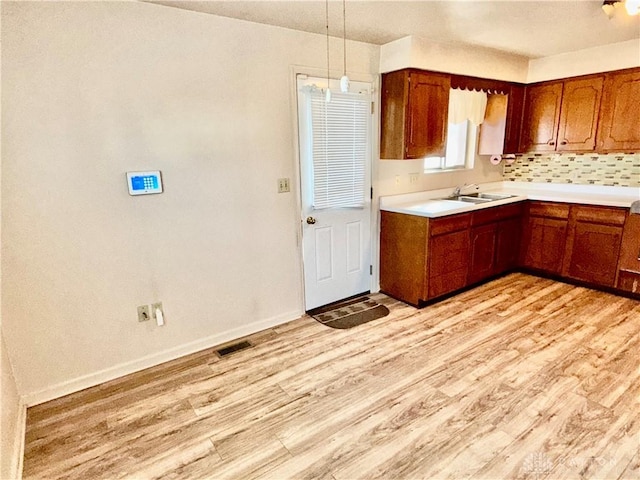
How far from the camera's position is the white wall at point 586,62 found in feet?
11.1

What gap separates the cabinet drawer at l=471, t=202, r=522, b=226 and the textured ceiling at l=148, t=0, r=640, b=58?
1502 mm

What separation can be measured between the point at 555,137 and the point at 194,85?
367cm

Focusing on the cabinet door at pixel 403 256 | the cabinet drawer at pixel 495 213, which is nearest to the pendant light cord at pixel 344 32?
the cabinet door at pixel 403 256

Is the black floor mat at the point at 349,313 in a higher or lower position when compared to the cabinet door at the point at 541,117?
lower

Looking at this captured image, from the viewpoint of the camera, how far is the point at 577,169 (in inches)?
160

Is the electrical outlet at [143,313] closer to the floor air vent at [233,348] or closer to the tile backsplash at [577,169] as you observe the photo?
the floor air vent at [233,348]

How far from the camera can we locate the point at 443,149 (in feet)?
11.4

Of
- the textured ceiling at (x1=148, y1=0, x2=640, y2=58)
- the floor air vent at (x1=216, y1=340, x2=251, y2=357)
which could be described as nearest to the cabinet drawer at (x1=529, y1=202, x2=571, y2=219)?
the textured ceiling at (x1=148, y1=0, x2=640, y2=58)

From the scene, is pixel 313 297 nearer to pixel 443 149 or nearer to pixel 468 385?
pixel 468 385

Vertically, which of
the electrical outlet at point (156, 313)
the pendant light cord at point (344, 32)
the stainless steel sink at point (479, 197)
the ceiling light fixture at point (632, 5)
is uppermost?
the pendant light cord at point (344, 32)

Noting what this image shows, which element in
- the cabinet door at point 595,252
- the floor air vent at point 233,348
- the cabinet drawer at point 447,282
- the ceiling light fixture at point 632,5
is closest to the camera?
the ceiling light fixture at point 632,5

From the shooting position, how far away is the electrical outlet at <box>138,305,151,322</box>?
250 cm

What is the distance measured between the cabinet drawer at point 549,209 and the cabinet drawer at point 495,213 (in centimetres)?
14

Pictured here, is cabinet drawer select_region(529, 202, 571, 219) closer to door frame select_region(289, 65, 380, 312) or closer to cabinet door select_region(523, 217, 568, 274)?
cabinet door select_region(523, 217, 568, 274)
